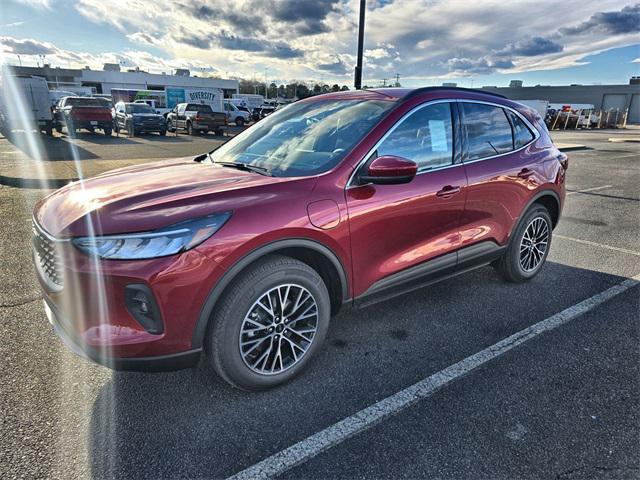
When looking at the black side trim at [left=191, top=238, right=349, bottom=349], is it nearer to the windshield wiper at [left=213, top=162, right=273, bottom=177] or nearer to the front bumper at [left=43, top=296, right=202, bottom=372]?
the front bumper at [left=43, top=296, right=202, bottom=372]

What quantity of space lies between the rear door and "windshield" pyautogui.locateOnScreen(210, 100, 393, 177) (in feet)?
3.09

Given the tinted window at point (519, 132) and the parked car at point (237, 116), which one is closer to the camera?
the tinted window at point (519, 132)

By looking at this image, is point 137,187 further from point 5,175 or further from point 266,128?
point 5,175

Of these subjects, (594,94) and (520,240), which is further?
(594,94)

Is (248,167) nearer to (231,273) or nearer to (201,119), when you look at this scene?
(231,273)

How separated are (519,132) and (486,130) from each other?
545mm

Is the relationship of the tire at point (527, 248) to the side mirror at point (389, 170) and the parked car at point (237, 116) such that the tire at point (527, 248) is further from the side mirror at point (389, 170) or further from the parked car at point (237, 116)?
the parked car at point (237, 116)

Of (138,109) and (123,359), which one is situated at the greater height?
(138,109)

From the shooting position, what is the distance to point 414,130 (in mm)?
3223

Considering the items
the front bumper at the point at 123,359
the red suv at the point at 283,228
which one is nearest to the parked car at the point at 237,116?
the red suv at the point at 283,228

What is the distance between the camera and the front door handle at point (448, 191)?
328 centimetres

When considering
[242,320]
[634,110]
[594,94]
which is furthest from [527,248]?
[594,94]

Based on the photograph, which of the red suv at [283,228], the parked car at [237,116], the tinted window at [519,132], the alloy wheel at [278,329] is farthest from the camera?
the parked car at [237,116]

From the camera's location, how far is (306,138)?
3283mm
